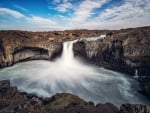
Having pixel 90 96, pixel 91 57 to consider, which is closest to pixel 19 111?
pixel 90 96

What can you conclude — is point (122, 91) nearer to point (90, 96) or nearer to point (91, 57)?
point (90, 96)

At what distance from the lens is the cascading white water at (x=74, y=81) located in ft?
72.8

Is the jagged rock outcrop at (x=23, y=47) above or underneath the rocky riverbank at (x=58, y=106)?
above

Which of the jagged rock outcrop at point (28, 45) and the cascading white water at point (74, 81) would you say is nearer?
the cascading white water at point (74, 81)

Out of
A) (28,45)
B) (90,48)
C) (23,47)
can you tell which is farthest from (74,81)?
(23,47)

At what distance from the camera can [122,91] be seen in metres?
24.0

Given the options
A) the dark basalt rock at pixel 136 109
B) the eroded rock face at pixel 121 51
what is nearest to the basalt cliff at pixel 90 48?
the eroded rock face at pixel 121 51

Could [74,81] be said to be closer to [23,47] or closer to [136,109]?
[136,109]

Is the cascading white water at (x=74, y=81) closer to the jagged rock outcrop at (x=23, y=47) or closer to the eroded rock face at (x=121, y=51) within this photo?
the jagged rock outcrop at (x=23, y=47)

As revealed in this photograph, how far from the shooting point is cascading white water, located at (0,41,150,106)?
72.8 feet

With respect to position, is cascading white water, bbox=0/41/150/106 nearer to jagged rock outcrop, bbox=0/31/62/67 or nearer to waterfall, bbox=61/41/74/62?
waterfall, bbox=61/41/74/62

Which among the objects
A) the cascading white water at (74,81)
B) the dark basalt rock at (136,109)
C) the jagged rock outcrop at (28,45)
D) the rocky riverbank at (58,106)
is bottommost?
the cascading white water at (74,81)

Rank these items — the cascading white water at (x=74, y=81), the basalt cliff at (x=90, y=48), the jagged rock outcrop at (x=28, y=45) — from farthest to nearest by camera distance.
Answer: the jagged rock outcrop at (x=28, y=45), the basalt cliff at (x=90, y=48), the cascading white water at (x=74, y=81)

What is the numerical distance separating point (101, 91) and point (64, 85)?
173 inches
